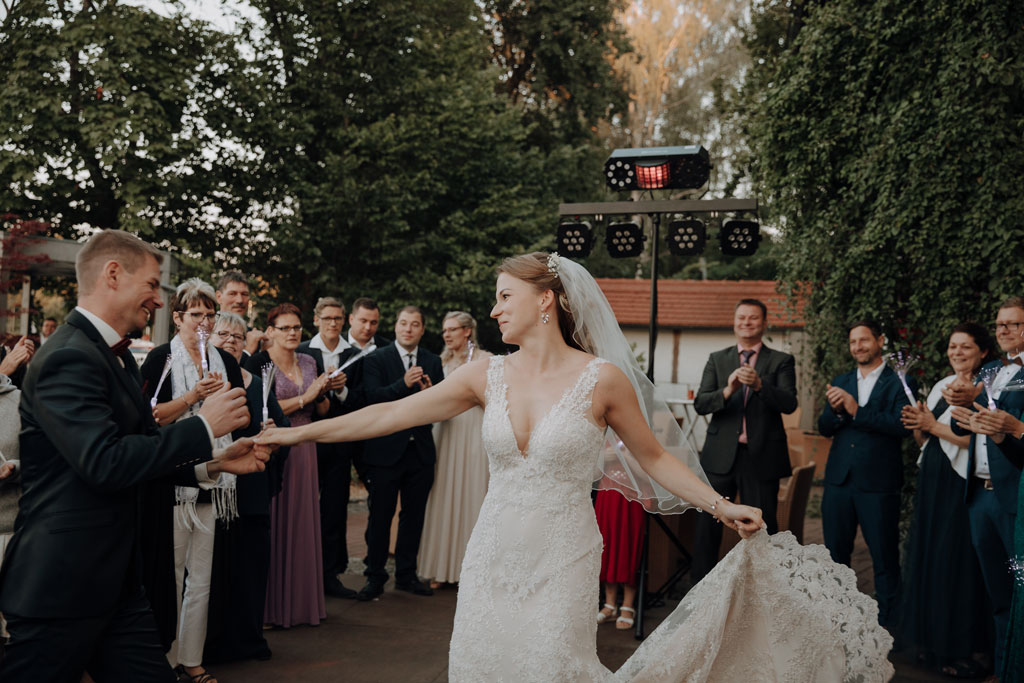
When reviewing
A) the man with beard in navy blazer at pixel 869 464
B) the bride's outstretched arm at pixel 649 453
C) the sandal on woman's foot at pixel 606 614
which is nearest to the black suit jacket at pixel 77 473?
the bride's outstretched arm at pixel 649 453

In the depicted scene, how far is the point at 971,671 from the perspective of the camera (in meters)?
4.85

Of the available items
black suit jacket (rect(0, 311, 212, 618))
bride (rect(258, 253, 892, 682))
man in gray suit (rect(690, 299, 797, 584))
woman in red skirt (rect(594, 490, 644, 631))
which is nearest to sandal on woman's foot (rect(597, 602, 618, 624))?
woman in red skirt (rect(594, 490, 644, 631))

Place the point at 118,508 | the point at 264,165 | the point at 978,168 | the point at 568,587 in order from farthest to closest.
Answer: the point at 264,165
the point at 978,168
the point at 568,587
the point at 118,508

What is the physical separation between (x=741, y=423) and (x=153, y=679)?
4342 mm

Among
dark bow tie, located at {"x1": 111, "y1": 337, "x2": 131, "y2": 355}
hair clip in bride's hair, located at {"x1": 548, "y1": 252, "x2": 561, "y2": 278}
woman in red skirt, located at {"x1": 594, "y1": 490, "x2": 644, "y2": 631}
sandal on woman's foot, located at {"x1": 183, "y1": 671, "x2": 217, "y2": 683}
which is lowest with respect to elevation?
sandal on woman's foot, located at {"x1": 183, "y1": 671, "x2": 217, "y2": 683}

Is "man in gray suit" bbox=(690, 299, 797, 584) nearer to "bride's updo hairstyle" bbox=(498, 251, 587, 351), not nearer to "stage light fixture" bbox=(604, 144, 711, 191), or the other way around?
"stage light fixture" bbox=(604, 144, 711, 191)

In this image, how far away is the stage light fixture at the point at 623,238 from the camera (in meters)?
7.07

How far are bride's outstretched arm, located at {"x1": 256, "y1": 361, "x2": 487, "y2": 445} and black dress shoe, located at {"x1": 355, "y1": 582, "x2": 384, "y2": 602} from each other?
10.7 ft

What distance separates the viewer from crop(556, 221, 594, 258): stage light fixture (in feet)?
23.5

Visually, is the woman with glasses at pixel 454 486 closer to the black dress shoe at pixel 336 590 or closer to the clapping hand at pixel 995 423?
the black dress shoe at pixel 336 590

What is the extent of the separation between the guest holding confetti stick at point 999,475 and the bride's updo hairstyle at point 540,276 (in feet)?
7.63

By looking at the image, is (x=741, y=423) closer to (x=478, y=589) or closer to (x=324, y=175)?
Answer: (x=478, y=589)

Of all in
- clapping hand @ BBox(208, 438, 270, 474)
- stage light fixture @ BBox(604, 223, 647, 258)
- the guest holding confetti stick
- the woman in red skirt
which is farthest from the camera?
stage light fixture @ BBox(604, 223, 647, 258)

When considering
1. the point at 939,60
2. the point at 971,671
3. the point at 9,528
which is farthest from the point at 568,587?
the point at 939,60
